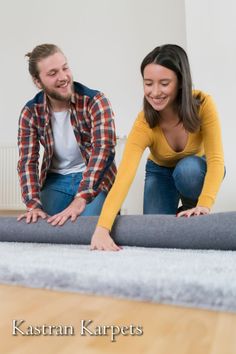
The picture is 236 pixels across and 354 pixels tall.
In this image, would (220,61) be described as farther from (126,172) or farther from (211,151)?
(126,172)

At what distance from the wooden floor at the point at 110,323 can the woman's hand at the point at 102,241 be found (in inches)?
15.2

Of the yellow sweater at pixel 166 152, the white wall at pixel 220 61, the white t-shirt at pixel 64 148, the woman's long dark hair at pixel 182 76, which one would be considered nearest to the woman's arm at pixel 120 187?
the yellow sweater at pixel 166 152

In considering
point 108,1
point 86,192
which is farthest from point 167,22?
point 86,192

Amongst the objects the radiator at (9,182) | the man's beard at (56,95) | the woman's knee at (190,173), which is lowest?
the radiator at (9,182)

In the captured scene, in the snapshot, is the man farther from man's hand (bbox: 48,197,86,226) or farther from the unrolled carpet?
the unrolled carpet

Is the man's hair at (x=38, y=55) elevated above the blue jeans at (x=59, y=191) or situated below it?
above

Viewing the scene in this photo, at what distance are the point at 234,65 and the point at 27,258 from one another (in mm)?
2101

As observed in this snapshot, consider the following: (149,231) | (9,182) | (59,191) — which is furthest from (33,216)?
(9,182)

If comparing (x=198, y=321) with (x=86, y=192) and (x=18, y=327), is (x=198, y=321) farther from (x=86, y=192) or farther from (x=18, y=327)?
(x=86, y=192)

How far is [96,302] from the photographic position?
637mm

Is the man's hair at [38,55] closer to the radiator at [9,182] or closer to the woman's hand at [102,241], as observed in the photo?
the woman's hand at [102,241]

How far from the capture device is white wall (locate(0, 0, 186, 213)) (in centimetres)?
358

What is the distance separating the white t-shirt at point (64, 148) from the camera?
1.58 m

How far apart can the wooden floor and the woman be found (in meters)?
0.45
